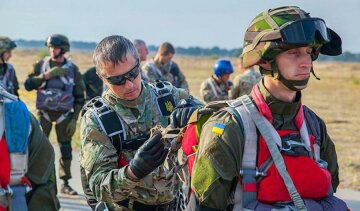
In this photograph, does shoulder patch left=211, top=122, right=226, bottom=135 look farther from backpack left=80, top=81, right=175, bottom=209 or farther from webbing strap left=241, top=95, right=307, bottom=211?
backpack left=80, top=81, right=175, bottom=209

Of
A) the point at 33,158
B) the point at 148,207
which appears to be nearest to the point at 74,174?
the point at 148,207

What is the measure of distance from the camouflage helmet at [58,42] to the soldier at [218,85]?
195cm

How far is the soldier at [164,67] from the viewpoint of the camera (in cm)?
995

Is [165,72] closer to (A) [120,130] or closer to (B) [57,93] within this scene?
(B) [57,93]

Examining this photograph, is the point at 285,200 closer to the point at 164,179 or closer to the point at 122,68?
the point at 164,179

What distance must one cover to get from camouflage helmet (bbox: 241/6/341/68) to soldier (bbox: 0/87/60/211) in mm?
1038

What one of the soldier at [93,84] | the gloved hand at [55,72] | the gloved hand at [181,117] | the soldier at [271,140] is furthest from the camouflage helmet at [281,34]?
the soldier at [93,84]

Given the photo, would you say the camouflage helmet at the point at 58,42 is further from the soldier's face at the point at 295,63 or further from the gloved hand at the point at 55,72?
the soldier's face at the point at 295,63

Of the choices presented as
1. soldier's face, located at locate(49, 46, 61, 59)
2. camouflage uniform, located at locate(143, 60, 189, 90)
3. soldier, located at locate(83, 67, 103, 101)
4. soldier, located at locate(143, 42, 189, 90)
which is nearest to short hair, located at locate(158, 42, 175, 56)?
soldier, located at locate(143, 42, 189, 90)

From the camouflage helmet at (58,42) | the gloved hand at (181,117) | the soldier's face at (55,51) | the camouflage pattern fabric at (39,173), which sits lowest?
the soldier's face at (55,51)

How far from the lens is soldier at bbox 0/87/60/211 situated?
10.0ft

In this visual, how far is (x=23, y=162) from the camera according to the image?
3092 mm

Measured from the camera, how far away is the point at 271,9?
3.05 meters

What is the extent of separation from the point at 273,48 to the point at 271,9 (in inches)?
9.3
